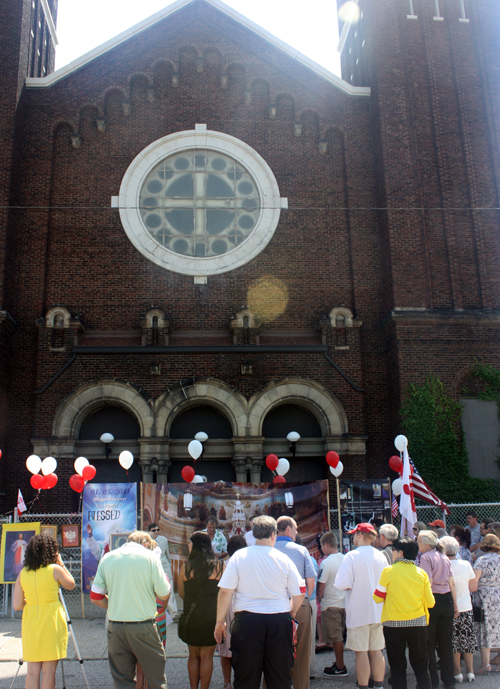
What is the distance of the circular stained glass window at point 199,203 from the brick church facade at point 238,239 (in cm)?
6

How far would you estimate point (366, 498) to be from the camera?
1289 centimetres

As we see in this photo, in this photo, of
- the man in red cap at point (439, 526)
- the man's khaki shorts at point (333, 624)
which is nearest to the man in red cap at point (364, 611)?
the man's khaki shorts at point (333, 624)

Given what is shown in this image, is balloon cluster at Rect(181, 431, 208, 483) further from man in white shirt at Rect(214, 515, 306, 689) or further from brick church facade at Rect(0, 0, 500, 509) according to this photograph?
man in white shirt at Rect(214, 515, 306, 689)

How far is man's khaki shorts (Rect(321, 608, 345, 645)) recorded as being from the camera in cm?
794

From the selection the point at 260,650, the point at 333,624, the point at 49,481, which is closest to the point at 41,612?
the point at 260,650

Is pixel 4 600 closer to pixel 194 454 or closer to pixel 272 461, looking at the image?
pixel 194 454

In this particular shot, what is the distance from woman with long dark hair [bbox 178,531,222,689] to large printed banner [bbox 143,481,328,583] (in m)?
5.27

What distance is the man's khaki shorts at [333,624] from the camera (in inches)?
313

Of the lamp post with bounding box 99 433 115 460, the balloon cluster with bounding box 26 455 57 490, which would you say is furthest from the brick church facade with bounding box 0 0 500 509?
the balloon cluster with bounding box 26 455 57 490

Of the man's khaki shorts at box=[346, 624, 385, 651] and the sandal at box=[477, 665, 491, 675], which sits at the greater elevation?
the man's khaki shorts at box=[346, 624, 385, 651]

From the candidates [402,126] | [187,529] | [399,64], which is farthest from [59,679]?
[399,64]

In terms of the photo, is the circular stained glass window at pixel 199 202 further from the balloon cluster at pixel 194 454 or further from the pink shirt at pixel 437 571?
the pink shirt at pixel 437 571

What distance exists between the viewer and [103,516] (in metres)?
11.4

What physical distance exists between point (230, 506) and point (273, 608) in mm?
6933
